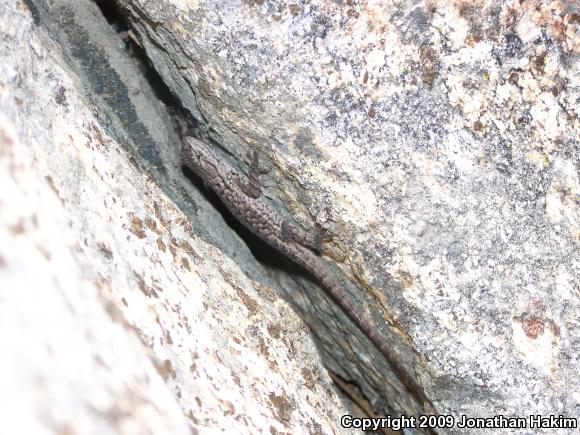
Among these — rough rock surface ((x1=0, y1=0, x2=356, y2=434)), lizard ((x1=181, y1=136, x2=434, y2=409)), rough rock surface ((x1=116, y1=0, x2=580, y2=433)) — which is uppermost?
rough rock surface ((x1=116, y1=0, x2=580, y2=433))

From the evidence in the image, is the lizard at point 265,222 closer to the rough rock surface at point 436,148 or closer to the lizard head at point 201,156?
the lizard head at point 201,156

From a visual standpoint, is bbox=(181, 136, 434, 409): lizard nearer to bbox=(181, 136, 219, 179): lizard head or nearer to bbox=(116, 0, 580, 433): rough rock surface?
bbox=(181, 136, 219, 179): lizard head


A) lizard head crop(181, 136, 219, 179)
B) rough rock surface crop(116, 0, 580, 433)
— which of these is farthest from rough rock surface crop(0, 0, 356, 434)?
rough rock surface crop(116, 0, 580, 433)

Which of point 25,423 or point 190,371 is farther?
point 190,371

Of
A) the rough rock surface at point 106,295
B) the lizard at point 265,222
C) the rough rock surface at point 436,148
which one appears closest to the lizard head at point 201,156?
the lizard at point 265,222

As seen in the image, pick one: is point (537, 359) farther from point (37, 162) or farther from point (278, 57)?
point (37, 162)

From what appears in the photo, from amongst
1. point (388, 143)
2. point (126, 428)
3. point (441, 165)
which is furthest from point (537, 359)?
point (126, 428)

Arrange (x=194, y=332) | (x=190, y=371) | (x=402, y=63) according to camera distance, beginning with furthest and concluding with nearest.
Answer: (x=402, y=63)
(x=194, y=332)
(x=190, y=371)

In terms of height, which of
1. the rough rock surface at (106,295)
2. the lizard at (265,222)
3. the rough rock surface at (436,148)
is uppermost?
the rough rock surface at (436,148)
